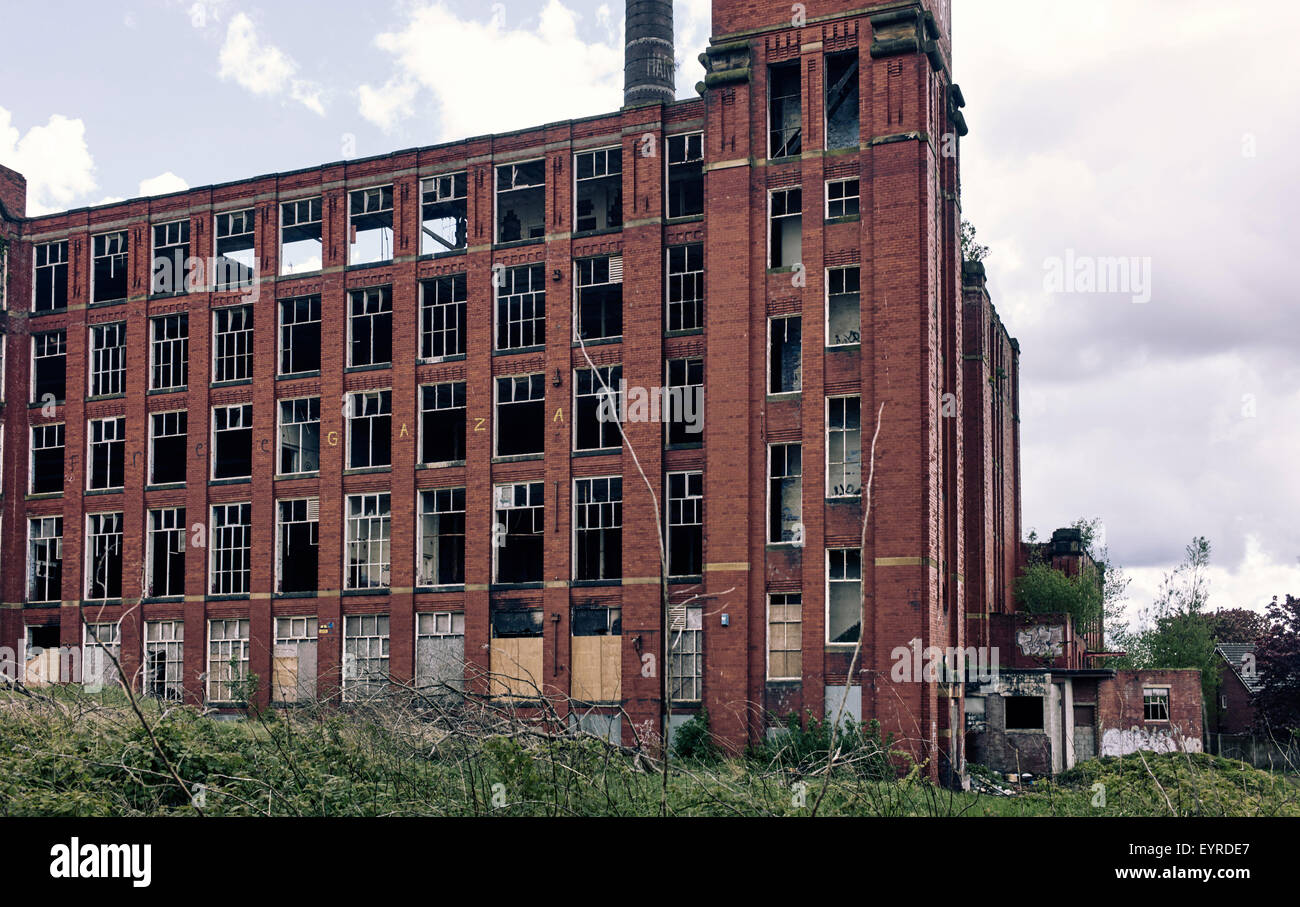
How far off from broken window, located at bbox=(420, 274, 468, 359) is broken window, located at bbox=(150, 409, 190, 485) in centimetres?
846

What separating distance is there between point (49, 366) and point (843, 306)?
2572 centimetres

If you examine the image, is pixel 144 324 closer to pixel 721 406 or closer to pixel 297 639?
pixel 297 639

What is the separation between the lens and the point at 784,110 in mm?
32688

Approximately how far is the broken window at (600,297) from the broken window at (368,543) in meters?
7.59

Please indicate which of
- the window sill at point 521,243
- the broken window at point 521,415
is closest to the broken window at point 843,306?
the broken window at point 521,415

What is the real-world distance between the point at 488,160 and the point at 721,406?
10.3 meters

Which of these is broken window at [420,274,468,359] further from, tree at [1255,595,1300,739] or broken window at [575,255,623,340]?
tree at [1255,595,1300,739]

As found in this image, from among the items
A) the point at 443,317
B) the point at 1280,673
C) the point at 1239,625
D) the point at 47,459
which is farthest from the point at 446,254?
the point at 1239,625

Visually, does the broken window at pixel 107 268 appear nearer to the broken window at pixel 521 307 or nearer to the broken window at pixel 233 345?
the broken window at pixel 233 345

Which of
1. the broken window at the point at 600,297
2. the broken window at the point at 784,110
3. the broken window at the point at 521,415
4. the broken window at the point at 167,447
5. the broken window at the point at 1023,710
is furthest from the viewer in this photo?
the broken window at the point at 167,447

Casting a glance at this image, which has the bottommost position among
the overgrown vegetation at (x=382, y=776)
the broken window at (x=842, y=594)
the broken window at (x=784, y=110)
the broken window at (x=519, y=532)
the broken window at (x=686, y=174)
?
the overgrown vegetation at (x=382, y=776)

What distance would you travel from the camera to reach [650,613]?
31891mm

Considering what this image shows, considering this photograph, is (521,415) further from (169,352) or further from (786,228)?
(169,352)

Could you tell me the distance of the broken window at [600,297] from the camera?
34.0 metres
